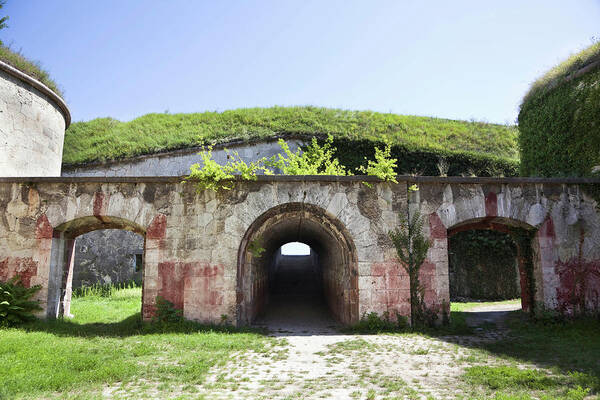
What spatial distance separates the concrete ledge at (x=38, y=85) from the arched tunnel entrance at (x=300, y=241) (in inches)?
297

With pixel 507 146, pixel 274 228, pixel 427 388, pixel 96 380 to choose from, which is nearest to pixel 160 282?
pixel 274 228

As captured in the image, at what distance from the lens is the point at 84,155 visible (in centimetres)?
1970

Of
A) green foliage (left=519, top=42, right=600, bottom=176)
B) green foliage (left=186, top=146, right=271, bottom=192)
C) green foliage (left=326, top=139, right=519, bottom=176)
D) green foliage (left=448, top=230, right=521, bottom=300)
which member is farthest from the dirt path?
green foliage (left=326, top=139, right=519, bottom=176)

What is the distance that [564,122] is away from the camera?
43.1 ft

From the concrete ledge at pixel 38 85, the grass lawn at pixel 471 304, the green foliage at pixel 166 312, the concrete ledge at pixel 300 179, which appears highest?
the concrete ledge at pixel 38 85

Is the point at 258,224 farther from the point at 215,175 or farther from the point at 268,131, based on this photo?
the point at 268,131

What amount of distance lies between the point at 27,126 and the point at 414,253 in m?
10.7

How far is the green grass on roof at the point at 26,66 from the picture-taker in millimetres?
11742

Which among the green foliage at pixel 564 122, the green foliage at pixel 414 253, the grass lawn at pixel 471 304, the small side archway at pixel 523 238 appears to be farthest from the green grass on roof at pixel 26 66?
the green foliage at pixel 564 122

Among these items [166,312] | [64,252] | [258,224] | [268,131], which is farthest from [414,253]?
[268,131]

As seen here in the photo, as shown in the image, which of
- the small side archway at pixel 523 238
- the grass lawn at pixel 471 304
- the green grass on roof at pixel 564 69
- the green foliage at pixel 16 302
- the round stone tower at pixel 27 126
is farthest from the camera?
the green grass on roof at pixel 564 69

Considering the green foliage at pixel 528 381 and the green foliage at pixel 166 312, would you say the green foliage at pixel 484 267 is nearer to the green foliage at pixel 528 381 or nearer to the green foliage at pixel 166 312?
the green foliage at pixel 528 381

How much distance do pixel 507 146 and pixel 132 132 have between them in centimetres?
1897

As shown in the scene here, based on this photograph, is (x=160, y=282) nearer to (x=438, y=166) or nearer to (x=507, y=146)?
(x=438, y=166)
